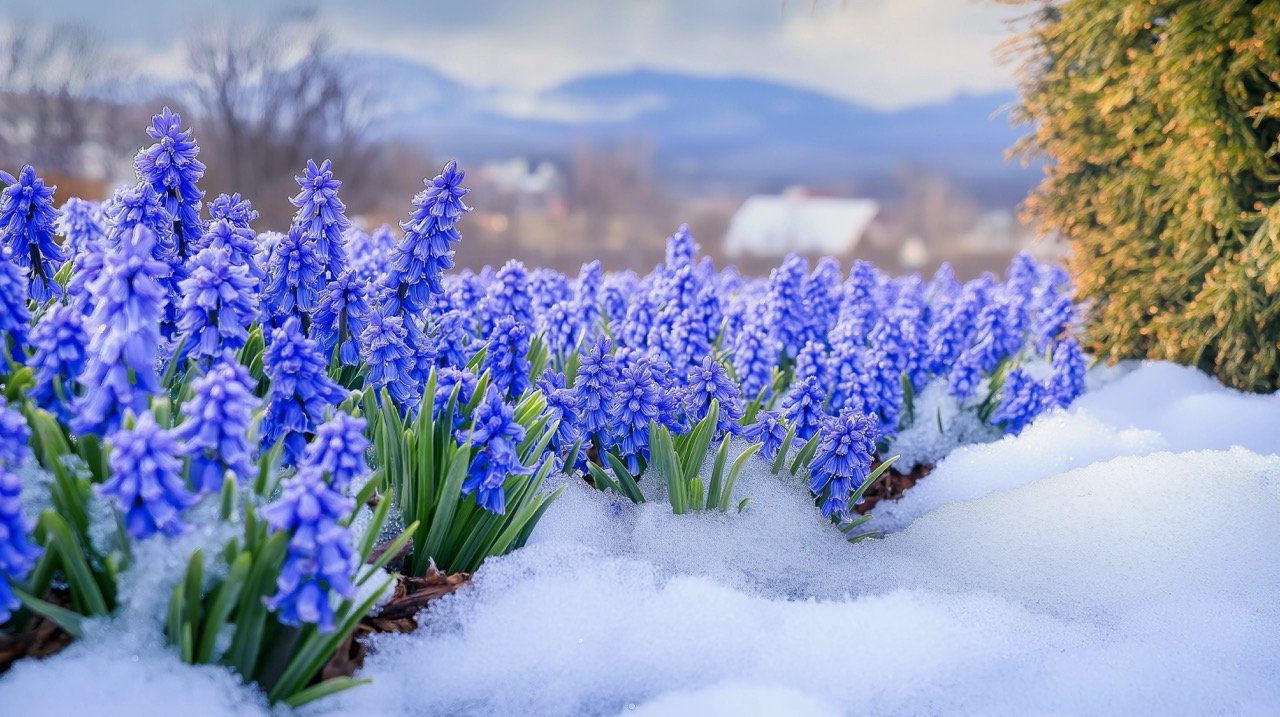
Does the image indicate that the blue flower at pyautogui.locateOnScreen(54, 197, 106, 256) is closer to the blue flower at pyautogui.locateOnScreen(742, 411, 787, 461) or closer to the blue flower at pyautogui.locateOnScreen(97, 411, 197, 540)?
the blue flower at pyautogui.locateOnScreen(97, 411, 197, 540)

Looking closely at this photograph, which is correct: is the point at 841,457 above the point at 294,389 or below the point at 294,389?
below

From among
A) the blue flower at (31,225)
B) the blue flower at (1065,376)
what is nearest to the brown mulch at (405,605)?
the blue flower at (31,225)

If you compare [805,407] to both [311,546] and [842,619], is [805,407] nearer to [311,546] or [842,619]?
[842,619]

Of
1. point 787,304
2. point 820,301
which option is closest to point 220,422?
point 787,304

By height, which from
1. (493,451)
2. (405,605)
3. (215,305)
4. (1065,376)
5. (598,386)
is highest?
(215,305)

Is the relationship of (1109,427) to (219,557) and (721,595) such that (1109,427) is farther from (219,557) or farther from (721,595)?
(219,557)

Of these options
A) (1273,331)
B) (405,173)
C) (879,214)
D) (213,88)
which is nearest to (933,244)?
(879,214)
